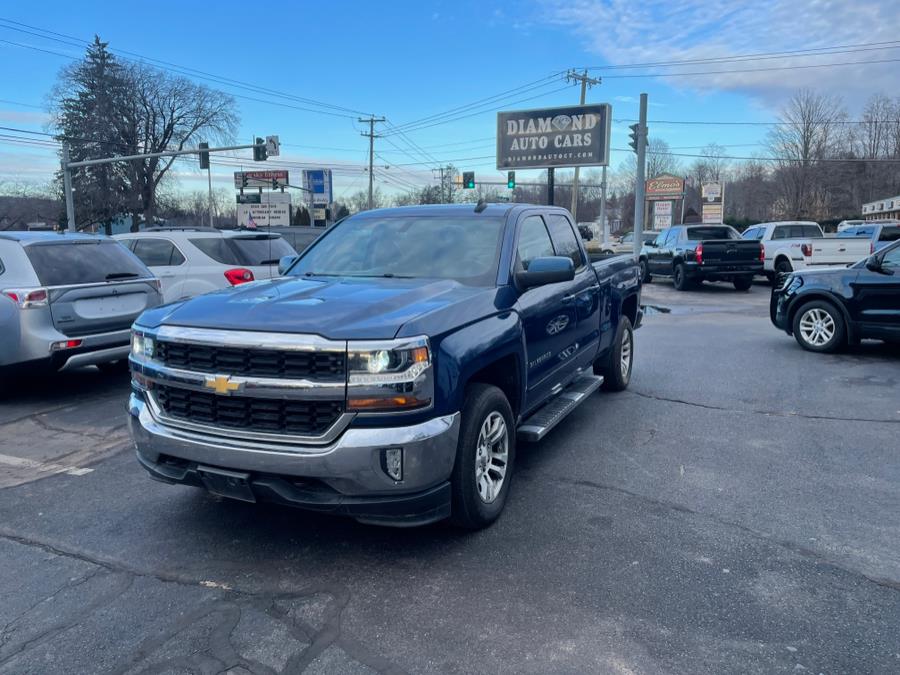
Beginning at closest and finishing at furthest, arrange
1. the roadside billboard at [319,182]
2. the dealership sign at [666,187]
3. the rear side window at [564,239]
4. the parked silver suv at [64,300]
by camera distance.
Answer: the rear side window at [564,239]
the parked silver suv at [64,300]
the dealership sign at [666,187]
the roadside billboard at [319,182]

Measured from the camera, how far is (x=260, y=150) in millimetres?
27953

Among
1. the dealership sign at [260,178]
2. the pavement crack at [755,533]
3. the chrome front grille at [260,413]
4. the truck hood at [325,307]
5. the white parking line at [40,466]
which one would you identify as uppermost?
the dealership sign at [260,178]

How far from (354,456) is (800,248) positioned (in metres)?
18.7

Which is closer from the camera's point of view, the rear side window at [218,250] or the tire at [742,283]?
the rear side window at [218,250]

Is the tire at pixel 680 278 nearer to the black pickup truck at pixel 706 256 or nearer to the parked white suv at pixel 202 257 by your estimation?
the black pickup truck at pixel 706 256

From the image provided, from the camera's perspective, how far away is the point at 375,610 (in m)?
3.16

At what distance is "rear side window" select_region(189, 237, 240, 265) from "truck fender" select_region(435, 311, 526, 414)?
6270 mm

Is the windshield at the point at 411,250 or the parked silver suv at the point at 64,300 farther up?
the windshield at the point at 411,250

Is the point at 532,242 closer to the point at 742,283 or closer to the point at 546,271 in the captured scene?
the point at 546,271

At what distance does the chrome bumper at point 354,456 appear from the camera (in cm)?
322

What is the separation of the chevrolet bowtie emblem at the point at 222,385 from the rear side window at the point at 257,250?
20.2 ft

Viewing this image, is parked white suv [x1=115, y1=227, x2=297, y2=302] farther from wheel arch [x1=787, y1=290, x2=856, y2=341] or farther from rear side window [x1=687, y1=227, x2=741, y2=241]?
rear side window [x1=687, y1=227, x2=741, y2=241]

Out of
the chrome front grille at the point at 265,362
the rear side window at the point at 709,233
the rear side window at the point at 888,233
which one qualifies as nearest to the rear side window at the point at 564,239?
the chrome front grille at the point at 265,362

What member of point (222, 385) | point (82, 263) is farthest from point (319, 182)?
point (222, 385)
